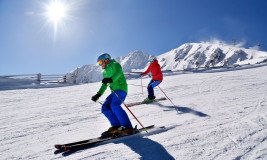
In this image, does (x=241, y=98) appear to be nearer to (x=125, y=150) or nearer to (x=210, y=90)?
(x=210, y=90)

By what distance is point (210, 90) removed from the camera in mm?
14695

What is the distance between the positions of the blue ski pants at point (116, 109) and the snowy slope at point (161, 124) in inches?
20.3

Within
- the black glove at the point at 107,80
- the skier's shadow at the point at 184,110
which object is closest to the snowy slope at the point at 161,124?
the skier's shadow at the point at 184,110

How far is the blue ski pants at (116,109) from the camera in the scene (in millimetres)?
7016

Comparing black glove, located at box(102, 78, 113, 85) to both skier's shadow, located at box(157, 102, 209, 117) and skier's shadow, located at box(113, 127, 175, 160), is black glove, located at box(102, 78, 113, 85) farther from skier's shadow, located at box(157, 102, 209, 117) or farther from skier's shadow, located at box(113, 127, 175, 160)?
skier's shadow, located at box(157, 102, 209, 117)

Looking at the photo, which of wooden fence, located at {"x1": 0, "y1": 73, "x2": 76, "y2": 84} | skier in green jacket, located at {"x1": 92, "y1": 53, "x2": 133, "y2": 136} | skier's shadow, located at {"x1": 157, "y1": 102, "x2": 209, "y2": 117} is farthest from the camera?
wooden fence, located at {"x1": 0, "y1": 73, "x2": 76, "y2": 84}

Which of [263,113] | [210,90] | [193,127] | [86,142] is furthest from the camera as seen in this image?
[210,90]

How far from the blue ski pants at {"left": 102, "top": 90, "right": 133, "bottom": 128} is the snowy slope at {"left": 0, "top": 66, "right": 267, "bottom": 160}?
52 centimetres

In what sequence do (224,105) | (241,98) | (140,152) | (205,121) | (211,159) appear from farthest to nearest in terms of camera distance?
(241,98), (224,105), (205,121), (140,152), (211,159)

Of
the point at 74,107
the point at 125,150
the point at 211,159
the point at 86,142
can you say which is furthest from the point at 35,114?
the point at 211,159

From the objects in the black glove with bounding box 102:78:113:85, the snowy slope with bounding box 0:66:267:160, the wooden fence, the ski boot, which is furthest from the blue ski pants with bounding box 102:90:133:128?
the wooden fence

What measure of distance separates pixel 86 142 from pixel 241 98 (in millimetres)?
7140

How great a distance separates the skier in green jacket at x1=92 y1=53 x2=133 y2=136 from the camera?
6832 millimetres

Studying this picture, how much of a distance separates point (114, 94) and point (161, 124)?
1.81 m
